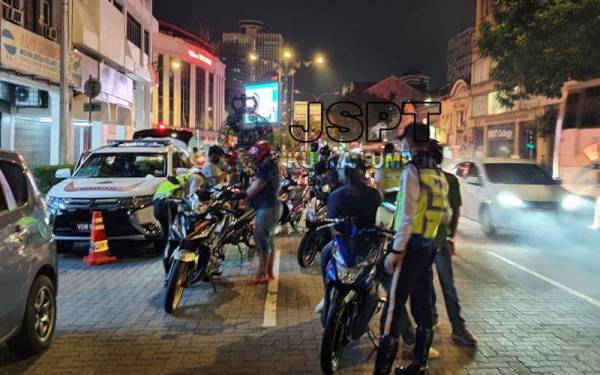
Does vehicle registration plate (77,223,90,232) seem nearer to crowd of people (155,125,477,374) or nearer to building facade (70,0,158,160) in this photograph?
crowd of people (155,125,477,374)

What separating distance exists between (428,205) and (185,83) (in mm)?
66999

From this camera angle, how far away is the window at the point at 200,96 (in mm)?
73062

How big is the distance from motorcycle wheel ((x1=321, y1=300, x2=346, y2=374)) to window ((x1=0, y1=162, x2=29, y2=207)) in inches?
111

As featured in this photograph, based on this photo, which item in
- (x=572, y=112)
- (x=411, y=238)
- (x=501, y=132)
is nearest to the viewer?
(x=411, y=238)

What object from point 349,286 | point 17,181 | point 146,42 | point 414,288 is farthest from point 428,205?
point 146,42

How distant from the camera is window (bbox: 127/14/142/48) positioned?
1232 inches

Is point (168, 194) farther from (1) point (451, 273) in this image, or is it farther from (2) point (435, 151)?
(2) point (435, 151)

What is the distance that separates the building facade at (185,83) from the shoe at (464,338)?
5257 centimetres

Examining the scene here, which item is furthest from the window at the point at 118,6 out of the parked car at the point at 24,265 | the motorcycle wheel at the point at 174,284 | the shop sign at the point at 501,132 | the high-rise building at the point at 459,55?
the high-rise building at the point at 459,55

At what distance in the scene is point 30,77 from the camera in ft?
60.0

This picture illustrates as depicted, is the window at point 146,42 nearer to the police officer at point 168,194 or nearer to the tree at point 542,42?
the tree at point 542,42

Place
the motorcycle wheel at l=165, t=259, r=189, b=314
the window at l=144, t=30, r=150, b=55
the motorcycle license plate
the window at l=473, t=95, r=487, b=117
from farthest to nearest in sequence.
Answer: the window at l=473, t=95, r=487, b=117 → the window at l=144, t=30, r=150, b=55 → the motorcycle license plate → the motorcycle wheel at l=165, t=259, r=189, b=314

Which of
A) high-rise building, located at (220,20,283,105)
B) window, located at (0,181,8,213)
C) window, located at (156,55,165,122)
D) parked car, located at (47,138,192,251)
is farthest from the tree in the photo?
high-rise building, located at (220,20,283,105)

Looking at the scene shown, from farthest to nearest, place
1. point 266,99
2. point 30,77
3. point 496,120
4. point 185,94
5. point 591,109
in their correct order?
point 185,94
point 496,120
point 266,99
point 30,77
point 591,109
